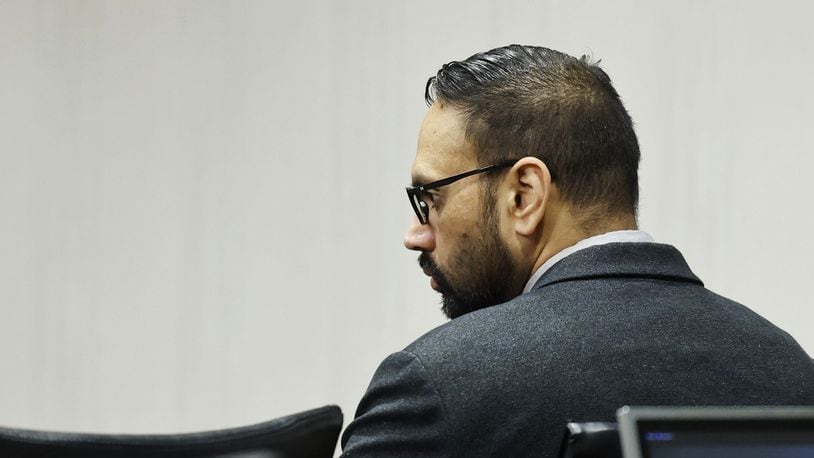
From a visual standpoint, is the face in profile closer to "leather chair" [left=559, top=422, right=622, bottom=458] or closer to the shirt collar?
the shirt collar

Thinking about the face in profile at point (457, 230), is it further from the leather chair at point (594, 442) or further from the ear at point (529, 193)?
the leather chair at point (594, 442)

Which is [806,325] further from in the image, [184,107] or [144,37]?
[144,37]

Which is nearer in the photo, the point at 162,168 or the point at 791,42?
the point at 791,42

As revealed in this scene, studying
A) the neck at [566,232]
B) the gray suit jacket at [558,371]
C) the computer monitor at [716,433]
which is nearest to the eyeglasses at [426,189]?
the neck at [566,232]

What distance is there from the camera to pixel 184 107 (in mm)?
3420

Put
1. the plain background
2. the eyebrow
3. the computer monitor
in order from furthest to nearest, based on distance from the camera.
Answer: the plain background, the eyebrow, the computer monitor

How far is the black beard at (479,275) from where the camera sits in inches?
58.2

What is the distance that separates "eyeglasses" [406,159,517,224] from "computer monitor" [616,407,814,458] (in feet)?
2.84

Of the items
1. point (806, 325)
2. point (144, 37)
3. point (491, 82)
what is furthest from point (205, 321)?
point (491, 82)

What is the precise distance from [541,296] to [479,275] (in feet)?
0.89

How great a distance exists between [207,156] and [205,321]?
0.52 m

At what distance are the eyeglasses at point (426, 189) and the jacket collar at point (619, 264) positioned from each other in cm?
21

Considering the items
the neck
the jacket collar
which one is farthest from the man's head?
the jacket collar

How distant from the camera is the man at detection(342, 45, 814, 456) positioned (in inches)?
43.3
